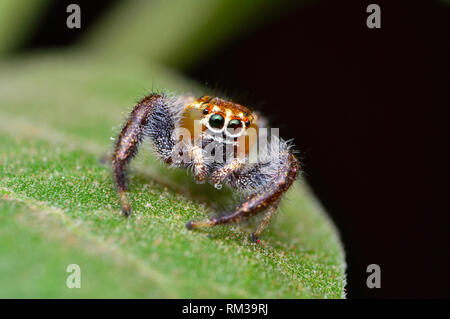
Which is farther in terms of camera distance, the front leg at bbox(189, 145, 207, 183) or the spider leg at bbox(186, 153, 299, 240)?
the front leg at bbox(189, 145, 207, 183)

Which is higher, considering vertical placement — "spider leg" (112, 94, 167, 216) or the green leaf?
"spider leg" (112, 94, 167, 216)

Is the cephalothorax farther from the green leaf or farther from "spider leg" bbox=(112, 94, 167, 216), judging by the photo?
the green leaf

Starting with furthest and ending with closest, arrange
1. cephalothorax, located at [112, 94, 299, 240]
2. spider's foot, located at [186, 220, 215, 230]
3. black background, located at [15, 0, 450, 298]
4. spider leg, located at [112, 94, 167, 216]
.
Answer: black background, located at [15, 0, 450, 298]
cephalothorax, located at [112, 94, 299, 240]
spider leg, located at [112, 94, 167, 216]
spider's foot, located at [186, 220, 215, 230]

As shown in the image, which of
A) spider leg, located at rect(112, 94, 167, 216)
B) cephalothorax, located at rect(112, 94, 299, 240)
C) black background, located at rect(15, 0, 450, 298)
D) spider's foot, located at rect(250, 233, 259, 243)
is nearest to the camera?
spider leg, located at rect(112, 94, 167, 216)

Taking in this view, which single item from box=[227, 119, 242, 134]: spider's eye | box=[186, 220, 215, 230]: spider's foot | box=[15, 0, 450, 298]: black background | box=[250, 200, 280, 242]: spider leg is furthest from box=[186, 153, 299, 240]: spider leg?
box=[15, 0, 450, 298]: black background

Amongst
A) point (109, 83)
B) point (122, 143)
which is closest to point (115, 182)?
point (122, 143)

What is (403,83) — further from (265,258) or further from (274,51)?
(265,258)

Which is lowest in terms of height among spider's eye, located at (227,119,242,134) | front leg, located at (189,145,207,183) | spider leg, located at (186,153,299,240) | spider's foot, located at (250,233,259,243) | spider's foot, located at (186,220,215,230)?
spider's foot, located at (250,233,259,243)

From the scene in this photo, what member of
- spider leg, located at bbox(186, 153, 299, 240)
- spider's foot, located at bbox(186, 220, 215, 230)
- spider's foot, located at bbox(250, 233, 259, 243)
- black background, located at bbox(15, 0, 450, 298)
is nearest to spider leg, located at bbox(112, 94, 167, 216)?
spider's foot, located at bbox(186, 220, 215, 230)
